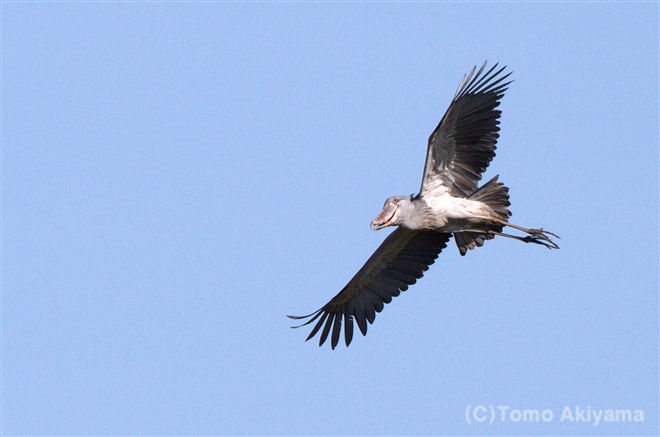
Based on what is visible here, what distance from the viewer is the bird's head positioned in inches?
610

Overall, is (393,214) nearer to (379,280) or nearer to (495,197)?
(495,197)

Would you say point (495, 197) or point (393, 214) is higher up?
point (495, 197)

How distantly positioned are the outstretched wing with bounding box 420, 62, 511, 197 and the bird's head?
286 millimetres

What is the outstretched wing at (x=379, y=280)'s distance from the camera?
1677 centimetres

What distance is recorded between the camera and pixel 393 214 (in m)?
15.5

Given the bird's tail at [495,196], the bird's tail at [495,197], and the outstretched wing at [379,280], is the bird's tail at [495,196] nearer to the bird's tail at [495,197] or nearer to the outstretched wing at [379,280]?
the bird's tail at [495,197]

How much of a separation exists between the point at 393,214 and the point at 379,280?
195cm

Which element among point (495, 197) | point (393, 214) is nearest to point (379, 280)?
point (393, 214)

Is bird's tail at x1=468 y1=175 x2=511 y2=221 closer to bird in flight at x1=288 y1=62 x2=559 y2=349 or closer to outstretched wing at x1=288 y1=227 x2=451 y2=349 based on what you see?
bird in flight at x1=288 y1=62 x2=559 y2=349

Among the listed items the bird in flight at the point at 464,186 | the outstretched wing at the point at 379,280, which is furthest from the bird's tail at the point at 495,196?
the outstretched wing at the point at 379,280

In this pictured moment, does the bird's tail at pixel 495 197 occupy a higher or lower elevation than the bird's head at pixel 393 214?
higher

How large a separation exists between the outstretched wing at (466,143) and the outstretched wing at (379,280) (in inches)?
47.3

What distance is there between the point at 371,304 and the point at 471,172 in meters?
2.77

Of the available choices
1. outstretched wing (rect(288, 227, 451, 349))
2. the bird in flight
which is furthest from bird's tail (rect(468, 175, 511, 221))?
outstretched wing (rect(288, 227, 451, 349))
